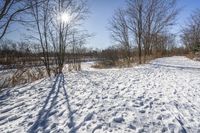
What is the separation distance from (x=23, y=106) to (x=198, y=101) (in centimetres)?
436

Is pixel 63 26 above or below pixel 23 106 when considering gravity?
above

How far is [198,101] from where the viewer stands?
18.0ft

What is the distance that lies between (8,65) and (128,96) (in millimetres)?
→ 8064

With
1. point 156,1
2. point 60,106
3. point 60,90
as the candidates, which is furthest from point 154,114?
point 156,1

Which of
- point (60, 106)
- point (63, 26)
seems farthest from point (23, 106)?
point (63, 26)

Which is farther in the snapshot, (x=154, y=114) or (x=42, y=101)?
(x=42, y=101)

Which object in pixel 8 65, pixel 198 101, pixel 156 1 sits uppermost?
pixel 156 1

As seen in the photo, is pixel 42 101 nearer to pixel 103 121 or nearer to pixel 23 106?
pixel 23 106

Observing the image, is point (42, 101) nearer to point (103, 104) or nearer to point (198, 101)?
point (103, 104)

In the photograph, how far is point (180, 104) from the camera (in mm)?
5133

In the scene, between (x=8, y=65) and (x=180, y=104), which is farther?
(x=8, y=65)

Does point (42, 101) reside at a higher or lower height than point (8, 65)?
lower

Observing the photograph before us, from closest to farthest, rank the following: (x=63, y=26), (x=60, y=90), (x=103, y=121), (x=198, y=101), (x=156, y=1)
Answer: (x=103, y=121), (x=198, y=101), (x=60, y=90), (x=63, y=26), (x=156, y=1)

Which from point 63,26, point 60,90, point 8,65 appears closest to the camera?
point 60,90
